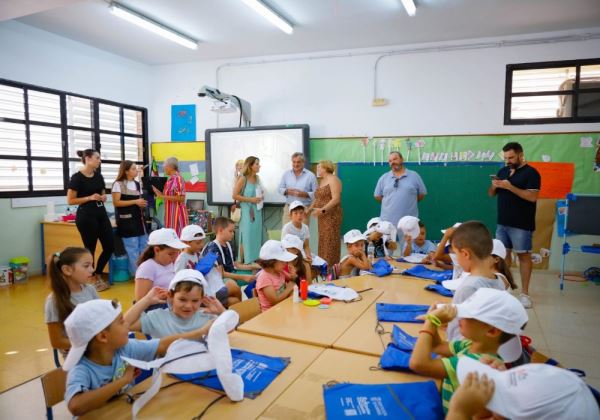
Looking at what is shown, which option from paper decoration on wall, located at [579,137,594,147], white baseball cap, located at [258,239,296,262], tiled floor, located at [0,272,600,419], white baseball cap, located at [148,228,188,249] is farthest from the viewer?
paper decoration on wall, located at [579,137,594,147]

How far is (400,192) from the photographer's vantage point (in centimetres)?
455

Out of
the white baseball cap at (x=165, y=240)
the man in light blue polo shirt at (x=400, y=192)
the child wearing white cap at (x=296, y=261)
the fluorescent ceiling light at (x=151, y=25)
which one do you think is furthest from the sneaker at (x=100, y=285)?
the man in light blue polo shirt at (x=400, y=192)

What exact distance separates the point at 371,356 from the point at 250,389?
0.54 m

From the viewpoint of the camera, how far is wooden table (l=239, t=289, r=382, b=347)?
1843mm

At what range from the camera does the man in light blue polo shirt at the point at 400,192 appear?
4547 mm

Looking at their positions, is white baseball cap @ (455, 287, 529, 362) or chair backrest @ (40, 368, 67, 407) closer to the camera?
white baseball cap @ (455, 287, 529, 362)

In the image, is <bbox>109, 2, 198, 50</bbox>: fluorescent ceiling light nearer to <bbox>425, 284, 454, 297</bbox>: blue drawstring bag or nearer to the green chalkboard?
the green chalkboard

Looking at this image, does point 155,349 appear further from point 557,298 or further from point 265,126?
point 265,126

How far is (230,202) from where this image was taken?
21.7 ft

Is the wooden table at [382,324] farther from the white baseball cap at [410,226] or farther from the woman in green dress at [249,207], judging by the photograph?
the woman in green dress at [249,207]

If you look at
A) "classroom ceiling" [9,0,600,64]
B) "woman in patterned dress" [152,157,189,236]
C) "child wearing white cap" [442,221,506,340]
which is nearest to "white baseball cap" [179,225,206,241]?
"child wearing white cap" [442,221,506,340]

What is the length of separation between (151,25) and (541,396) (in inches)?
214

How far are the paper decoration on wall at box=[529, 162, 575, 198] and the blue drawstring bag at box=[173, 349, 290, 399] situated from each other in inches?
198

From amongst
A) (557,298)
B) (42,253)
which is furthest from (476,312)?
(42,253)
